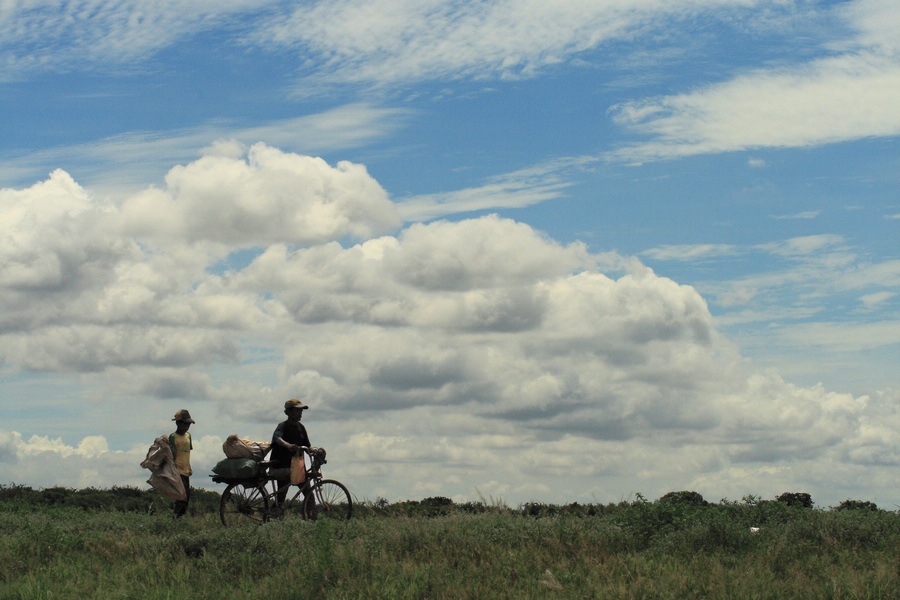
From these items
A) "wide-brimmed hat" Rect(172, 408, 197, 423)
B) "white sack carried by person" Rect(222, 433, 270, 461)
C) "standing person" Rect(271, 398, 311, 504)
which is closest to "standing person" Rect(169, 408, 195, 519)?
"wide-brimmed hat" Rect(172, 408, 197, 423)

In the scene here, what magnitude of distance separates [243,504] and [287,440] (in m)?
1.60

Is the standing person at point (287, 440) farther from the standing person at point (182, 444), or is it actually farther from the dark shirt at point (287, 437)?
the standing person at point (182, 444)

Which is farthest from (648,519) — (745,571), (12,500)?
(12,500)

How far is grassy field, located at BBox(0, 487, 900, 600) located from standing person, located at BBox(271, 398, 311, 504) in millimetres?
1371

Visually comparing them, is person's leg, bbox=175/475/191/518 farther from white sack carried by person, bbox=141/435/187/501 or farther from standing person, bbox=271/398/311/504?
standing person, bbox=271/398/311/504

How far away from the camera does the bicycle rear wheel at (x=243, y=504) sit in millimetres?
16125

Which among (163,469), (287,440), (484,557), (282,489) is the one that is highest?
(287,440)

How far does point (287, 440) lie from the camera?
1597cm

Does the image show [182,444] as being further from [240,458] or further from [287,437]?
[287,437]

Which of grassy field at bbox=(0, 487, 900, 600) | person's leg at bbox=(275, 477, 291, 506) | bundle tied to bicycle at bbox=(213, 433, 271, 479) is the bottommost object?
grassy field at bbox=(0, 487, 900, 600)

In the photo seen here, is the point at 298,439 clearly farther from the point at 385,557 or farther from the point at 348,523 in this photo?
the point at 385,557

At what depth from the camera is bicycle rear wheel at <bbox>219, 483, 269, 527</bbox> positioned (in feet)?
52.9

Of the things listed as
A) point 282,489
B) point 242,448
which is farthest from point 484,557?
point 242,448

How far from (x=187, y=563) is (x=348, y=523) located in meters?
2.94
